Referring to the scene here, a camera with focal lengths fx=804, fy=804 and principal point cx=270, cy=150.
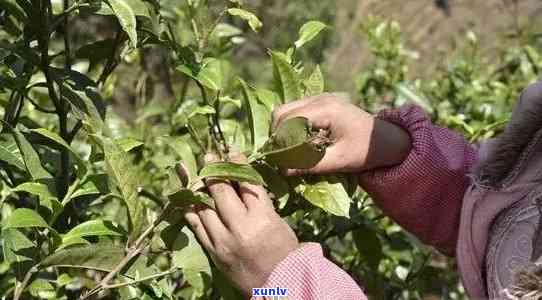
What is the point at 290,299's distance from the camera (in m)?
0.89

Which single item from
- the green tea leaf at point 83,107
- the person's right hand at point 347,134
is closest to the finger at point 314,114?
the person's right hand at point 347,134

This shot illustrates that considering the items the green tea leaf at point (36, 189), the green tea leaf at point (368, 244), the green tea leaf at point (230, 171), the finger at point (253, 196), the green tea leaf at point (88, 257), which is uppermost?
the green tea leaf at point (230, 171)

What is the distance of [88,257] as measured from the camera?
0.87 m

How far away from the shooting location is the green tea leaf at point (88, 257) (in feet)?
2.80

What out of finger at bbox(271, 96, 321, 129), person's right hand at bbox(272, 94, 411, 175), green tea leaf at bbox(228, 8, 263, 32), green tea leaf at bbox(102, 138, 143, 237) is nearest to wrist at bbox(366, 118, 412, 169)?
person's right hand at bbox(272, 94, 411, 175)

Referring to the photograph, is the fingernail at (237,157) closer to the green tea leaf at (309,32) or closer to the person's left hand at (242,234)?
the person's left hand at (242,234)

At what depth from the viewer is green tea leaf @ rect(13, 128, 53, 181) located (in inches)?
34.7

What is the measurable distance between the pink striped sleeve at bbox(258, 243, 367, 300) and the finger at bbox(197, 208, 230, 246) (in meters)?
0.07

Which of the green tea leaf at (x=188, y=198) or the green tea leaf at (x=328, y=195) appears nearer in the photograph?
the green tea leaf at (x=188, y=198)

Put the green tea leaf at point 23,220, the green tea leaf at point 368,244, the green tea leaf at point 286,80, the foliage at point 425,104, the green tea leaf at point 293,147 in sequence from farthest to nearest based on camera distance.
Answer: the foliage at point 425,104 → the green tea leaf at point 368,244 → the green tea leaf at point 286,80 → the green tea leaf at point 293,147 → the green tea leaf at point 23,220

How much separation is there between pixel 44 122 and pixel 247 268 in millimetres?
1000

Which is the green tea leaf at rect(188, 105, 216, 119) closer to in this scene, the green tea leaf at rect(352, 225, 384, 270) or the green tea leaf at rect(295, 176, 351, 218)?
the green tea leaf at rect(295, 176, 351, 218)

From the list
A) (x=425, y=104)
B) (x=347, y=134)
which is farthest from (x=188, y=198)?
(x=425, y=104)

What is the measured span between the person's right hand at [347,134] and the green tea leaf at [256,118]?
1 centimetres
